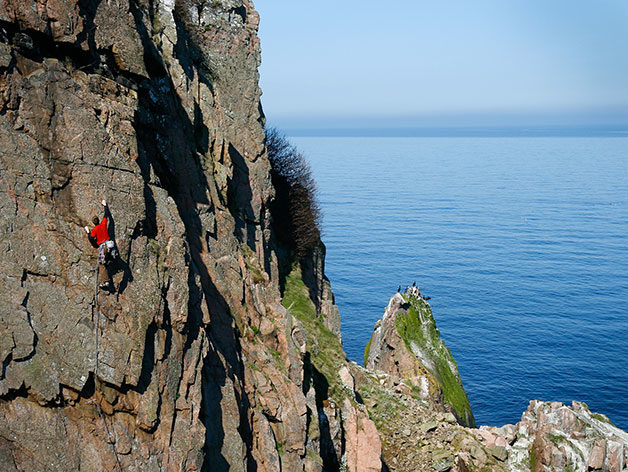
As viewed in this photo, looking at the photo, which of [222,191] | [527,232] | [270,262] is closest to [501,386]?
[270,262]

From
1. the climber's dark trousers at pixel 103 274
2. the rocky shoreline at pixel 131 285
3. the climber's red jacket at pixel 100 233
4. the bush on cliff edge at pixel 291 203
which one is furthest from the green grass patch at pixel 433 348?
the climber's red jacket at pixel 100 233

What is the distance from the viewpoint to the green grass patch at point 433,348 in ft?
171

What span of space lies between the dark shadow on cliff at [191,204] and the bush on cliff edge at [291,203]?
2117 centimetres

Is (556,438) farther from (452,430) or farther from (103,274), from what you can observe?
(103,274)

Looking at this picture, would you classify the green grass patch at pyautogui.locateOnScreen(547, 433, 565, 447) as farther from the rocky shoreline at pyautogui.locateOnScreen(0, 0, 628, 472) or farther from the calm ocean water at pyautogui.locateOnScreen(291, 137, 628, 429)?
the calm ocean water at pyautogui.locateOnScreen(291, 137, 628, 429)

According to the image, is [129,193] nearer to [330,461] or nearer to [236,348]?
[236,348]

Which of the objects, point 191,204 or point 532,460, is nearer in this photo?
point 191,204

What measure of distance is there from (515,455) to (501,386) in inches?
1425

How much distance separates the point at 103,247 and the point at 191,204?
7.76 meters

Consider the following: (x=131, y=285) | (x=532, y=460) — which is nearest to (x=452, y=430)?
(x=532, y=460)

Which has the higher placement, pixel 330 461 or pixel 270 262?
pixel 270 262

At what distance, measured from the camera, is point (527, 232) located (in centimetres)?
13925

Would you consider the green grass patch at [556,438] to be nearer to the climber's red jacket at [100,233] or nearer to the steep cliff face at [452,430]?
the steep cliff face at [452,430]

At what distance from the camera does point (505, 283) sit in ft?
344
